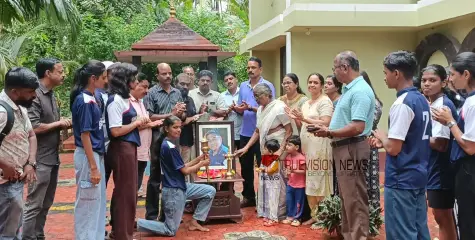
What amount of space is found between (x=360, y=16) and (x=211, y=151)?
484cm

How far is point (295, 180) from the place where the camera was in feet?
18.8

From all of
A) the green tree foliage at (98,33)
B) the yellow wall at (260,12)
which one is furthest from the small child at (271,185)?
the green tree foliage at (98,33)

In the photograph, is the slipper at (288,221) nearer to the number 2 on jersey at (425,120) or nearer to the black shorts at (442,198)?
the black shorts at (442,198)

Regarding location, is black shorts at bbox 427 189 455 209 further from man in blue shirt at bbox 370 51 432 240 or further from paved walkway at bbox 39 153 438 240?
paved walkway at bbox 39 153 438 240

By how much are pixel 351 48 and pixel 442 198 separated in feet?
20.5

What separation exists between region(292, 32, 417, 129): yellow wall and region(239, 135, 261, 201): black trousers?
347cm

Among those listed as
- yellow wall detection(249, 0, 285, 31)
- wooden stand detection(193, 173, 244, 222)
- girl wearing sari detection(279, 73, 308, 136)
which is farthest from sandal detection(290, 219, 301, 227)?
yellow wall detection(249, 0, 285, 31)

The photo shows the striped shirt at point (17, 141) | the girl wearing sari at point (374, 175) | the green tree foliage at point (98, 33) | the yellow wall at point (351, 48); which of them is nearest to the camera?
the striped shirt at point (17, 141)

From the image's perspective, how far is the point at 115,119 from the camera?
14.4ft

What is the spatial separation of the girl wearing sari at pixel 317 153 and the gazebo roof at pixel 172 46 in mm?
2607

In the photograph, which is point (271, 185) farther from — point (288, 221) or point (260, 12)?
point (260, 12)

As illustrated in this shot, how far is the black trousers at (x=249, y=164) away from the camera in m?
6.57

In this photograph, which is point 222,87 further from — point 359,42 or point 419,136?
point 419,136

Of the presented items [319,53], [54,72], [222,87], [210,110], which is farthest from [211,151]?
[222,87]
